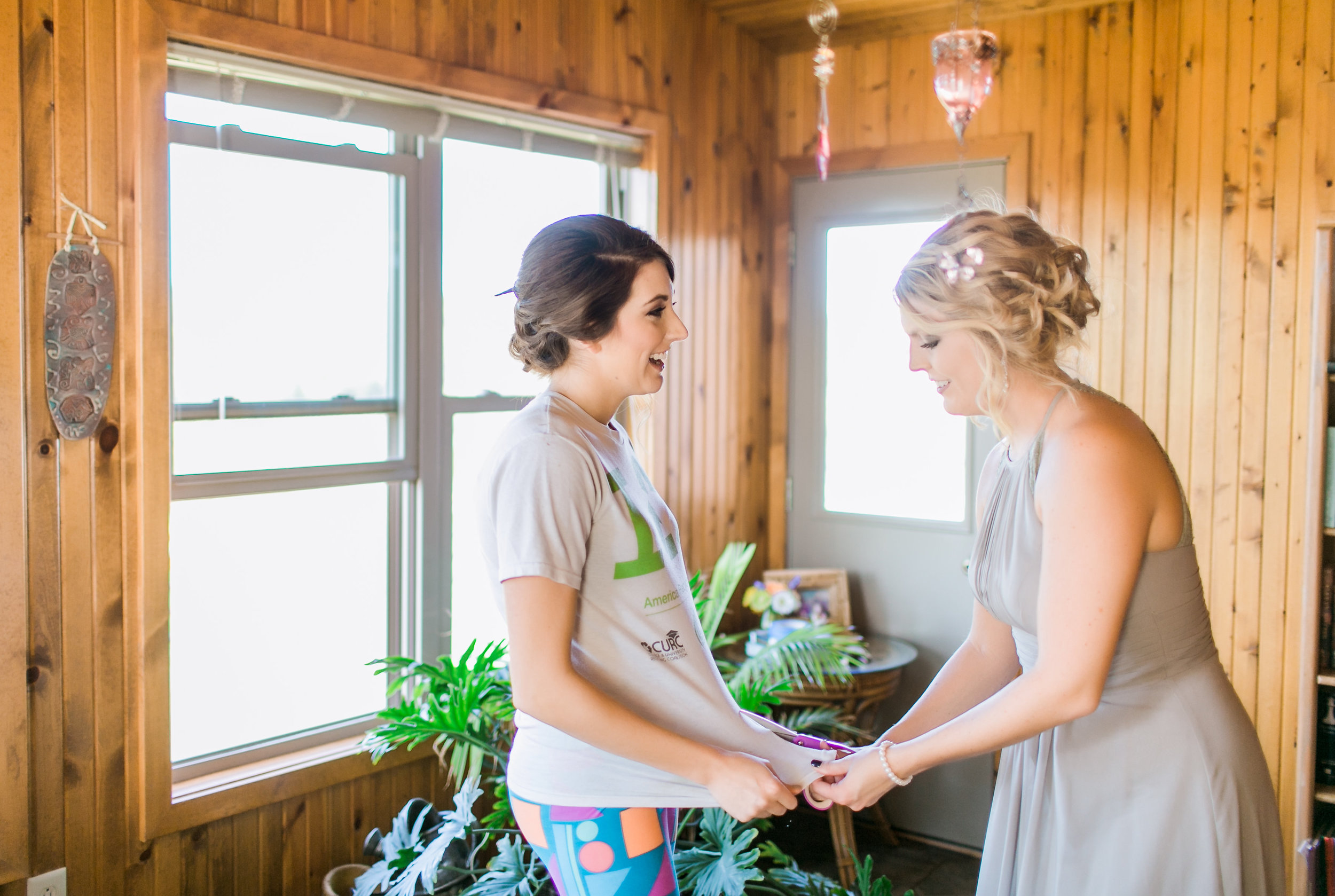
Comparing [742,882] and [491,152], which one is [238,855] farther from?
[491,152]

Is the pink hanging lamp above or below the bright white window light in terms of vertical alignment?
above

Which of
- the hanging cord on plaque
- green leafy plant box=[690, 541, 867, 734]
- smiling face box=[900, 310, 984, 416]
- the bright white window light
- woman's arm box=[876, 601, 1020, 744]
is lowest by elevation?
green leafy plant box=[690, 541, 867, 734]

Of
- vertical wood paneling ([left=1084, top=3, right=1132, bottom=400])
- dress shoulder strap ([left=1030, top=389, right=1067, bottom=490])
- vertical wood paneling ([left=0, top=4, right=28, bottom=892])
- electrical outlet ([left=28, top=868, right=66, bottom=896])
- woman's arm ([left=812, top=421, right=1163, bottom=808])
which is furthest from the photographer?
vertical wood paneling ([left=1084, top=3, right=1132, bottom=400])

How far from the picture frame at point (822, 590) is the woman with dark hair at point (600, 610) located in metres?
1.91

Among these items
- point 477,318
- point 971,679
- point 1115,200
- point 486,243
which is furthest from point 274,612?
point 1115,200

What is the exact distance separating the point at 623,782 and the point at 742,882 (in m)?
0.83

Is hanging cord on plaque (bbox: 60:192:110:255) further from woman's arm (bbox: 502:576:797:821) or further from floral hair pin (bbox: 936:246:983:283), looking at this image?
floral hair pin (bbox: 936:246:983:283)

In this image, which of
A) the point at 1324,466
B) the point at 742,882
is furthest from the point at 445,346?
the point at 1324,466

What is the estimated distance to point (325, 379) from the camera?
102 inches

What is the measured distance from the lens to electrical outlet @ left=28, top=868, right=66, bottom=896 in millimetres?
2025

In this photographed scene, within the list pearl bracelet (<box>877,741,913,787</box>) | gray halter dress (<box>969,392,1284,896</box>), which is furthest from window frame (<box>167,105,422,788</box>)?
gray halter dress (<box>969,392,1284,896</box>)

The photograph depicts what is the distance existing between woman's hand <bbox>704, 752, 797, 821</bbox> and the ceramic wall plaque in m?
1.34

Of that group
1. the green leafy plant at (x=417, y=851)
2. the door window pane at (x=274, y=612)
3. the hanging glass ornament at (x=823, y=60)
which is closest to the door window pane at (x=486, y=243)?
the door window pane at (x=274, y=612)

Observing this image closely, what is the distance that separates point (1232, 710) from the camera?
1462mm
